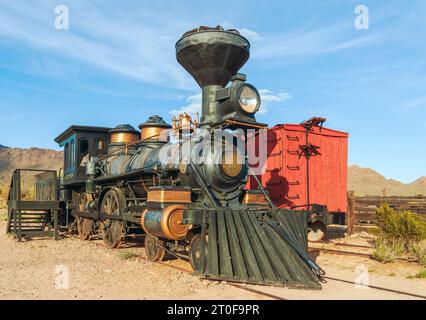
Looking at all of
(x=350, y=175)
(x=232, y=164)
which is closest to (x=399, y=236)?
(x=232, y=164)

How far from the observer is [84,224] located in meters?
11.8

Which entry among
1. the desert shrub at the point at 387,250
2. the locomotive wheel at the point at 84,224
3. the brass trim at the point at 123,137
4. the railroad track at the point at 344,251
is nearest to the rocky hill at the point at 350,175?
the locomotive wheel at the point at 84,224

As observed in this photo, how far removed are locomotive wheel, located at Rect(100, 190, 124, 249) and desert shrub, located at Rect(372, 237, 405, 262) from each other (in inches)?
212

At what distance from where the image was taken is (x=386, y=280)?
6.48m

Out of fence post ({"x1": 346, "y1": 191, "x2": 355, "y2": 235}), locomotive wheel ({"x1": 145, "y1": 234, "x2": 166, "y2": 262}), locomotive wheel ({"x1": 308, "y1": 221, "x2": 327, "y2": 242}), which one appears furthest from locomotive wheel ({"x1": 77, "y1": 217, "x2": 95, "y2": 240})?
fence post ({"x1": 346, "y1": 191, "x2": 355, "y2": 235})

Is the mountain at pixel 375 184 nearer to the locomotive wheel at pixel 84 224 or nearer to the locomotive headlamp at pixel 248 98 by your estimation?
the locomotive wheel at pixel 84 224

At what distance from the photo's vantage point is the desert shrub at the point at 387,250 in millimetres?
8000

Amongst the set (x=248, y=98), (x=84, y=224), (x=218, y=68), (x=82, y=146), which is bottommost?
(x=84, y=224)

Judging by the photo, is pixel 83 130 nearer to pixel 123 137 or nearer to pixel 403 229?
pixel 123 137

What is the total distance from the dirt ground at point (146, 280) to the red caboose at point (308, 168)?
2.20 meters

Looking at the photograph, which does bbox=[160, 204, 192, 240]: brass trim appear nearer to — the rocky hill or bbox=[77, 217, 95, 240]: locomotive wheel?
bbox=[77, 217, 95, 240]: locomotive wheel

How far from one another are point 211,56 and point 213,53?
0.22 feet

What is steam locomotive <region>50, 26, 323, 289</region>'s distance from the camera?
230 inches
